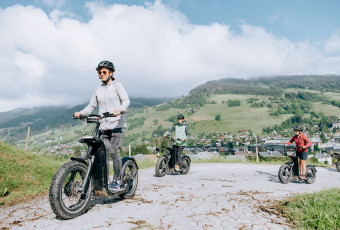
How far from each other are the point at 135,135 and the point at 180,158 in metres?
145

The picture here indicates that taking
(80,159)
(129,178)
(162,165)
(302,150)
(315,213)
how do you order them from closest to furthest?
(315,213) → (80,159) → (129,178) → (302,150) → (162,165)

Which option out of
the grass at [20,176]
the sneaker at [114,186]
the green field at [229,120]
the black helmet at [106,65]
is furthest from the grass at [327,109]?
the sneaker at [114,186]

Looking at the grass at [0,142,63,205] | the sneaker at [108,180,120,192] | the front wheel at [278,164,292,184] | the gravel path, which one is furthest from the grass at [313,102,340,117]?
the sneaker at [108,180,120,192]

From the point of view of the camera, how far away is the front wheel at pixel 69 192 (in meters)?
3.12

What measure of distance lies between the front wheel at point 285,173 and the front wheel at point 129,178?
448cm

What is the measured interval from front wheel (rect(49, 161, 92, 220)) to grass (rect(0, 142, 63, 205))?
2.16 m

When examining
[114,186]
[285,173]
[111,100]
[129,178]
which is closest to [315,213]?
[114,186]

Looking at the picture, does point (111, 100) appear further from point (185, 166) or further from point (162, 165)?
point (185, 166)

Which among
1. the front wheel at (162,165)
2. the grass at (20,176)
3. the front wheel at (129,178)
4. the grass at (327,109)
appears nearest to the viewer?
the front wheel at (129,178)

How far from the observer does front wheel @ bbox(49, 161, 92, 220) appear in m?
3.12

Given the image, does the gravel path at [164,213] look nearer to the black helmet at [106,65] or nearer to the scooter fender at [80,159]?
the scooter fender at [80,159]

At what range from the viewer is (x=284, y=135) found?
4828 inches

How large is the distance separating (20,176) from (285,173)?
7652 mm

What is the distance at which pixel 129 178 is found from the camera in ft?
15.8
